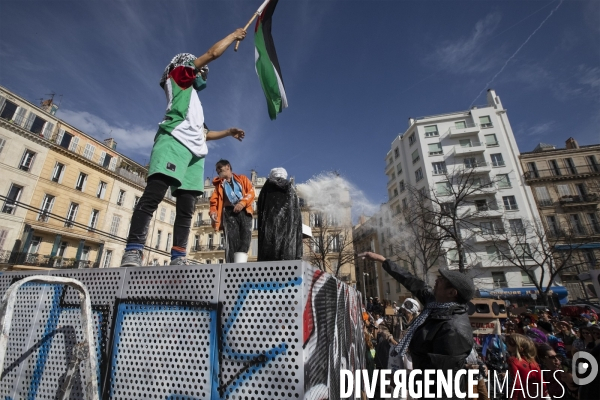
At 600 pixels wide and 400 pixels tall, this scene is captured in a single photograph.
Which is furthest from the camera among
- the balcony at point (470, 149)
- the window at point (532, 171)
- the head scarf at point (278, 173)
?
the balcony at point (470, 149)

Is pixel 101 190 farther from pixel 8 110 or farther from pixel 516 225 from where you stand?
pixel 516 225

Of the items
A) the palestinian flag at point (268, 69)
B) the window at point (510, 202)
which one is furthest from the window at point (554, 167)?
the palestinian flag at point (268, 69)

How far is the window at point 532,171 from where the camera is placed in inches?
1400

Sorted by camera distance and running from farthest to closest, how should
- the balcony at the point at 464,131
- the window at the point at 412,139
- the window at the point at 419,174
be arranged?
the window at the point at 412,139 < the window at the point at 419,174 < the balcony at the point at 464,131

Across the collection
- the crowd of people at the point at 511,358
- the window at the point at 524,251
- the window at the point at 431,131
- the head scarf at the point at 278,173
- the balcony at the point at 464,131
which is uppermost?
the window at the point at 431,131

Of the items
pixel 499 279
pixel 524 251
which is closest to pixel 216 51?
pixel 524 251

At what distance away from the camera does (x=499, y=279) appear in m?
31.4

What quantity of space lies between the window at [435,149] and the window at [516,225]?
40.2 feet

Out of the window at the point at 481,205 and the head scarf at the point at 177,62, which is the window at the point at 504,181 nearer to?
the window at the point at 481,205

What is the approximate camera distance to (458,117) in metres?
40.8

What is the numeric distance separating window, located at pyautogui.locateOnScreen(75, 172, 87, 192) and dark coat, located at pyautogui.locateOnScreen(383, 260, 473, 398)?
35.7 m

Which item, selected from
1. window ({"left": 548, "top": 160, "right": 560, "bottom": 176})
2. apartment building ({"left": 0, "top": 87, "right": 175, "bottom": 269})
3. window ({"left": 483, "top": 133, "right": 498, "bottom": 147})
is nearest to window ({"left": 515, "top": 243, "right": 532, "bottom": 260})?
window ({"left": 548, "top": 160, "right": 560, "bottom": 176})

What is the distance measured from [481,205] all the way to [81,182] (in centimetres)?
4645

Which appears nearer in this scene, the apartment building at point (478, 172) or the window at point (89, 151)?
the window at point (89, 151)
